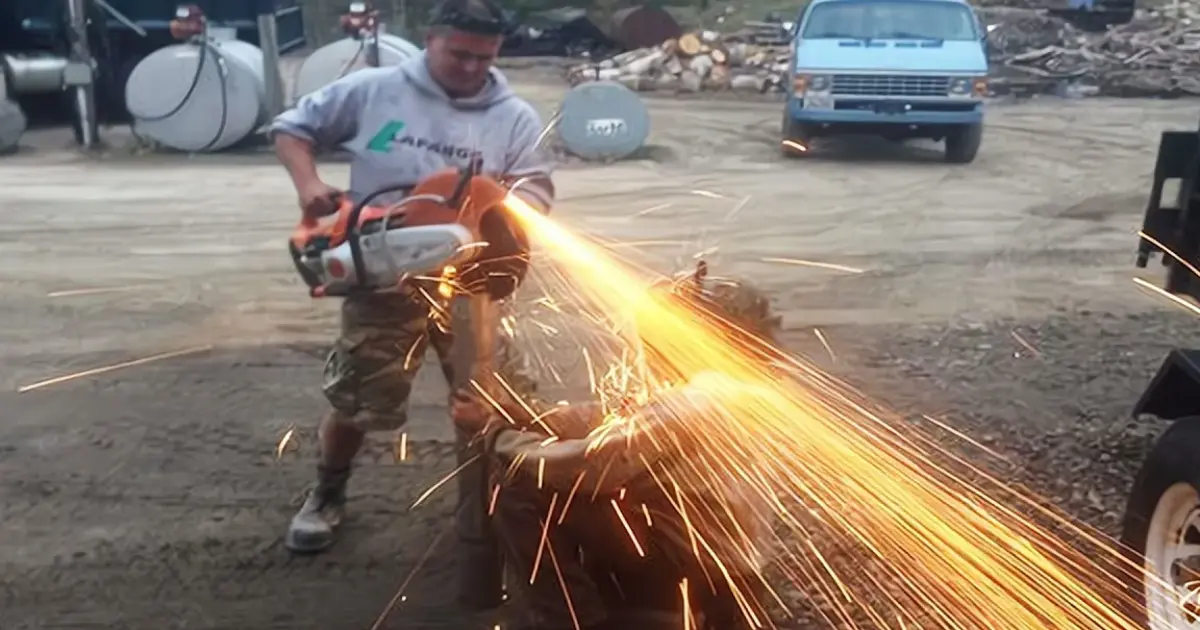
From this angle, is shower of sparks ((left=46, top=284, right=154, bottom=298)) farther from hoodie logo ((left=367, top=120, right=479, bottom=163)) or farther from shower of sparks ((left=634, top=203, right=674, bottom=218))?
hoodie logo ((left=367, top=120, right=479, bottom=163))

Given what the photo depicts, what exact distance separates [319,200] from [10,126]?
1134 cm

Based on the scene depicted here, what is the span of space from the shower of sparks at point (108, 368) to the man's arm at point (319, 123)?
268 centimetres

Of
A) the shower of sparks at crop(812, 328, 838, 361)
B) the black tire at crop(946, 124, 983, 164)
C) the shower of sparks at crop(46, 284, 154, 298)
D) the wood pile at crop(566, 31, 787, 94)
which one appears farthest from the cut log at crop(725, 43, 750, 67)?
the shower of sparks at crop(812, 328, 838, 361)

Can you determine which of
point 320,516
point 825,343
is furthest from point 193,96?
point 320,516

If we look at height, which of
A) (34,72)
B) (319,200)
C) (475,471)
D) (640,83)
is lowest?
(640,83)

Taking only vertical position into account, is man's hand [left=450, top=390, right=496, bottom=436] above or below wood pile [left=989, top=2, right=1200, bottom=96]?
above

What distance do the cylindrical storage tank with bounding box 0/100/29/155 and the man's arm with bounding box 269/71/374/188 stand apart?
36.1ft

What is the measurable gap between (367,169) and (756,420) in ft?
4.47

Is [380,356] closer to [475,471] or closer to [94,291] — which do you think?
[475,471]

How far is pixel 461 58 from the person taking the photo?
12.1 feet

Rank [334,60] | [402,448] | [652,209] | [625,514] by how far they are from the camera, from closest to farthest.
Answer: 1. [625,514]
2. [402,448]
3. [652,209]
4. [334,60]

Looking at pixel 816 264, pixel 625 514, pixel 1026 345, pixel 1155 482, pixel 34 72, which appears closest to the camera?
pixel 625 514

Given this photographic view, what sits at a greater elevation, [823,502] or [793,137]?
[823,502]

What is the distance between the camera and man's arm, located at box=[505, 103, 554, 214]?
3826mm
